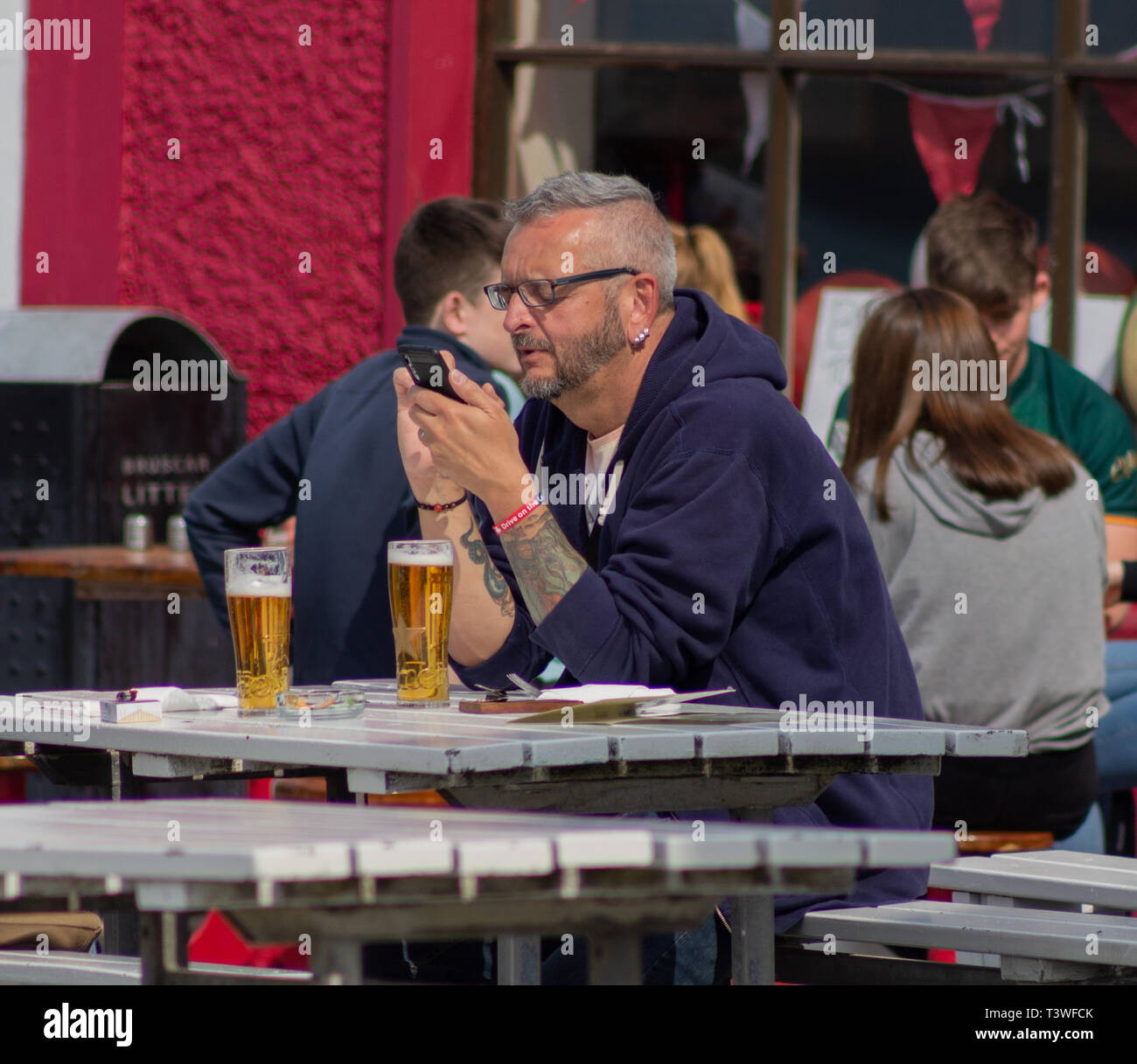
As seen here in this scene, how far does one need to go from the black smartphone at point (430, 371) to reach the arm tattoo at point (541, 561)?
274mm

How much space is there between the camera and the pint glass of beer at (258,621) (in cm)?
296

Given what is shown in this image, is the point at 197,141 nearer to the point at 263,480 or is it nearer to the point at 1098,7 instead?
the point at 263,480

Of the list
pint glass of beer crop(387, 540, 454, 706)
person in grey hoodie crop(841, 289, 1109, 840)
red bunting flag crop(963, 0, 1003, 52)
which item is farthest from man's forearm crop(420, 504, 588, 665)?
red bunting flag crop(963, 0, 1003, 52)

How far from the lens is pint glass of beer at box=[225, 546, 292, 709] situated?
117 inches

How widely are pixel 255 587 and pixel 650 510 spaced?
2.16 ft

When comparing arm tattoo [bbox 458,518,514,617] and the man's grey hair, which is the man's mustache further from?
arm tattoo [bbox 458,518,514,617]

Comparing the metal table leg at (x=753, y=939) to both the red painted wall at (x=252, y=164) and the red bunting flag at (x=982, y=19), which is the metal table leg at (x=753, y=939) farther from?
the red bunting flag at (x=982, y=19)
